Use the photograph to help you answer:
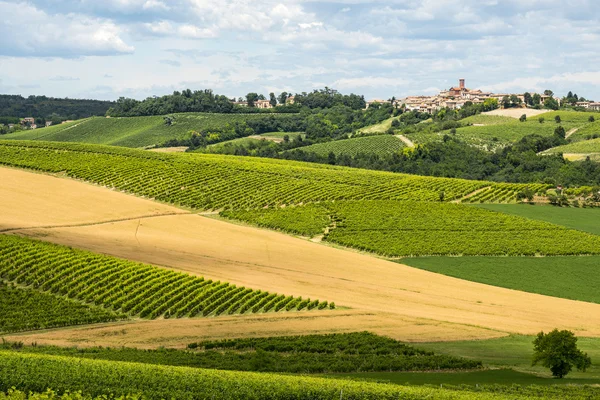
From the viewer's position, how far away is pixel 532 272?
217ft

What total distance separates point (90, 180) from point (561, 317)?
5713 cm

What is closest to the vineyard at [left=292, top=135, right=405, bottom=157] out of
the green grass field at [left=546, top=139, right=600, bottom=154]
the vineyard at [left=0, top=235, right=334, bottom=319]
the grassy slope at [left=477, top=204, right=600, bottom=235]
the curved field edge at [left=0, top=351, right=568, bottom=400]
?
the green grass field at [left=546, top=139, right=600, bottom=154]

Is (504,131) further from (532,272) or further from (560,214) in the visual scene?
(532,272)

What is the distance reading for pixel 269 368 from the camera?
37.3 m

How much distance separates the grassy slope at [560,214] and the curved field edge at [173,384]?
5575 cm

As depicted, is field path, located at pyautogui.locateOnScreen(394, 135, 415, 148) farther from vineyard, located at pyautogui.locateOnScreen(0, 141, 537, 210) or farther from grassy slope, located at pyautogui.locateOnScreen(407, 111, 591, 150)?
vineyard, located at pyautogui.locateOnScreen(0, 141, 537, 210)

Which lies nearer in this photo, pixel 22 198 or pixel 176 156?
pixel 22 198

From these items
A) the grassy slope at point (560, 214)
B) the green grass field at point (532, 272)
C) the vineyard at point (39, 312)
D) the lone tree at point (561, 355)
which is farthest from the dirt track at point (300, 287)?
the grassy slope at point (560, 214)

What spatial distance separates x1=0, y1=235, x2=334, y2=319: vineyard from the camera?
49.5m

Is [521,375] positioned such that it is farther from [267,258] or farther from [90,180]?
[90,180]

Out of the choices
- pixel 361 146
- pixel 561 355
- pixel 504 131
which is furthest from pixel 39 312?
pixel 504 131

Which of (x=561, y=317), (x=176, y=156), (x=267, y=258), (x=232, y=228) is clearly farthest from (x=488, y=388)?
(x=176, y=156)

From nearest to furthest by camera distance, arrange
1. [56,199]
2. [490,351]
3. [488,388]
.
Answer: [488,388], [490,351], [56,199]

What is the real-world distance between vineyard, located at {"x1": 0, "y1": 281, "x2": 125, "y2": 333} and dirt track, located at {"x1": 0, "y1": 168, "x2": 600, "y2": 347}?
1230 mm
